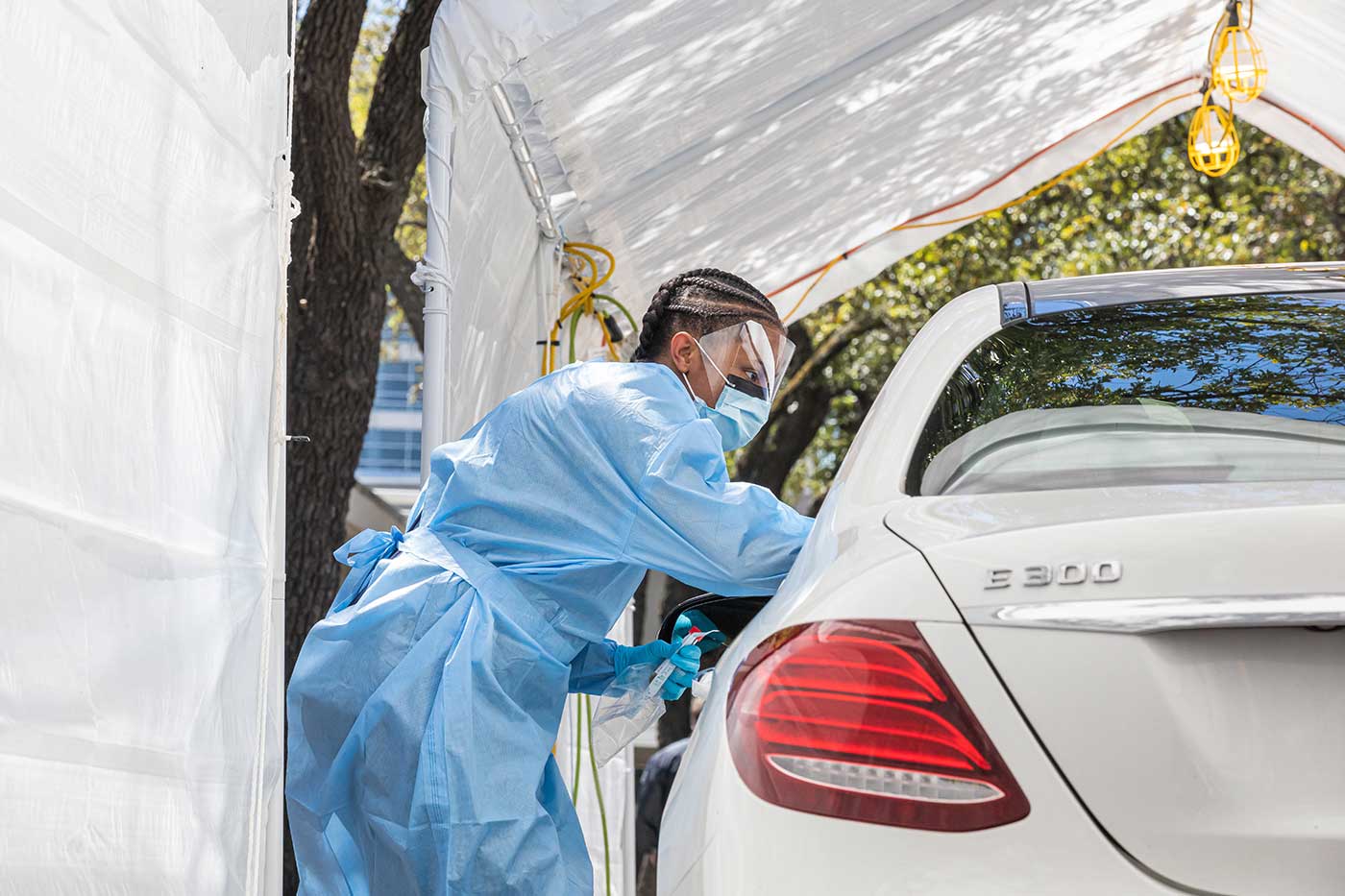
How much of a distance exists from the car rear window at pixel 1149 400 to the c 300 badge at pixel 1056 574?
261 mm

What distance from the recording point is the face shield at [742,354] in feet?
11.3

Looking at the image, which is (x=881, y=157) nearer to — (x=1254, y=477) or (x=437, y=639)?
(x=437, y=639)

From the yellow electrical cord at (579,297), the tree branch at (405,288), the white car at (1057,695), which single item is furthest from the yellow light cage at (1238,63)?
the tree branch at (405,288)

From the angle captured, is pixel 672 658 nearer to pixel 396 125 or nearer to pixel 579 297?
pixel 579 297

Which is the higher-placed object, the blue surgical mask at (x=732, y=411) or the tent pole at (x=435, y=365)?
the tent pole at (x=435, y=365)

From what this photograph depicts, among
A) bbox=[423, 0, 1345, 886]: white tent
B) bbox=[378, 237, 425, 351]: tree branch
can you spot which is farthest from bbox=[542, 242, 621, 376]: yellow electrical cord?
bbox=[378, 237, 425, 351]: tree branch

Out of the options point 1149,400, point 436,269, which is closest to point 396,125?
point 436,269

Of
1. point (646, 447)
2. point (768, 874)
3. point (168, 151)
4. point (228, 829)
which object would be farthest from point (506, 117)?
point (768, 874)

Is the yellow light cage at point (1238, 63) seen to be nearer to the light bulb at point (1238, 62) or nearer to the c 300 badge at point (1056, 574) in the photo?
the light bulb at point (1238, 62)

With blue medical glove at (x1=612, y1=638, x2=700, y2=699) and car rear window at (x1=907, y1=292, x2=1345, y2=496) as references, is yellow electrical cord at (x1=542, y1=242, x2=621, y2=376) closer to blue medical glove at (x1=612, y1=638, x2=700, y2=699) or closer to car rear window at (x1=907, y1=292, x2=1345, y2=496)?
blue medical glove at (x1=612, y1=638, x2=700, y2=699)

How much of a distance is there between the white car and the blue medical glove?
1036 mm

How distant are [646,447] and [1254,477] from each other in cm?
126

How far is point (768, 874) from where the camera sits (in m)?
1.64

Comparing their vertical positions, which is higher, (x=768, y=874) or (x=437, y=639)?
(x=437, y=639)
